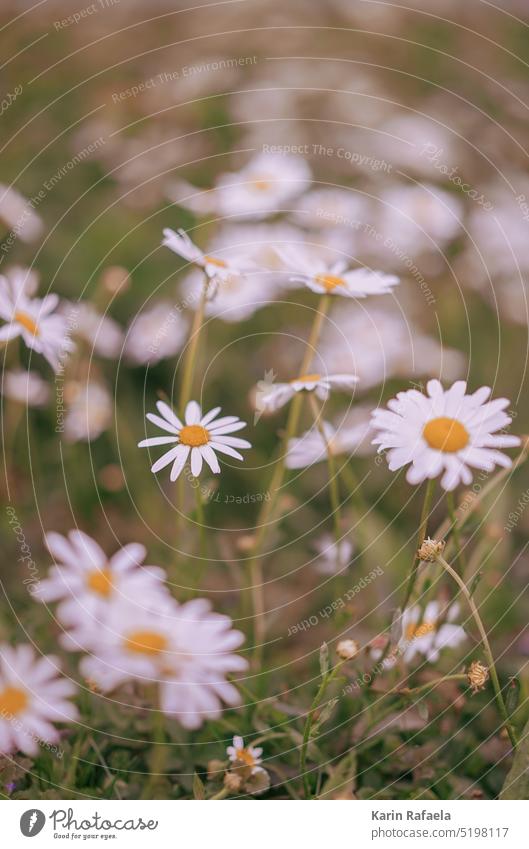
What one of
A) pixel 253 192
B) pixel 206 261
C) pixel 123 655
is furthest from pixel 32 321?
pixel 253 192

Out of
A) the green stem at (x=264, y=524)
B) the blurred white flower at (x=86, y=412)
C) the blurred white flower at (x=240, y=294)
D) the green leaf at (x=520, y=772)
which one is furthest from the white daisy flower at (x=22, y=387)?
the green leaf at (x=520, y=772)

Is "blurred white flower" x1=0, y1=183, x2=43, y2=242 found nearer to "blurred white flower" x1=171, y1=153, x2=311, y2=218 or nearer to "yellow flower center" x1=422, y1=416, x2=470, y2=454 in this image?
"blurred white flower" x1=171, y1=153, x2=311, y2=218

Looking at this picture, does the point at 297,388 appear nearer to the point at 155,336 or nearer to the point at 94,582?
the point at 94,582

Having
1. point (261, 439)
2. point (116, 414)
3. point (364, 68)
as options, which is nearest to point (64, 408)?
point (116, 414)

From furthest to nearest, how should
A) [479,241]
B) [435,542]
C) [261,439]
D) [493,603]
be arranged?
1. [479,241]
2. [261,439]
3. [493,603]
4. [435,542]
